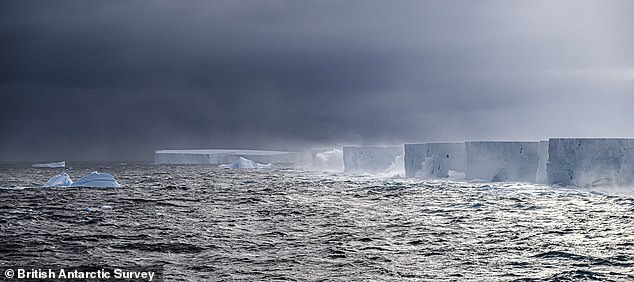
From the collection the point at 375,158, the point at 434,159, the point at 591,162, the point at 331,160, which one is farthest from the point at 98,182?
the point at 331,160

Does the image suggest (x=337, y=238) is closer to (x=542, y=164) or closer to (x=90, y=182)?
(x=542, y=164)

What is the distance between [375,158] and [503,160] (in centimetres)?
1506

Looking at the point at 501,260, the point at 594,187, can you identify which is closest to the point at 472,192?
the point at 594,187

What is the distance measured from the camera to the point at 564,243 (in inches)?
356

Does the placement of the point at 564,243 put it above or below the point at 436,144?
below

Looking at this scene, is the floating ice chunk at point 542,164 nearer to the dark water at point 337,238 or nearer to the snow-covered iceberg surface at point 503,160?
the snow-covered iceberg surface at point 503,160

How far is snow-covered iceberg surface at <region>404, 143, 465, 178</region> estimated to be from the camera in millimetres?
28406

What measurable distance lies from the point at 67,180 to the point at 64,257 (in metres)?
18.7

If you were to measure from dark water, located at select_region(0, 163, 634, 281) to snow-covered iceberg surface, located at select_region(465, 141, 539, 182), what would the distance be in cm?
727

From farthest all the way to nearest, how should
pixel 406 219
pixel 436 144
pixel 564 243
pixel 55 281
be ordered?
pixel 436 144 < pixel 406 219 < pixel 564 243 < pixel 55 281

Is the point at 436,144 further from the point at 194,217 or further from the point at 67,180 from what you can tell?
the point at 194,217

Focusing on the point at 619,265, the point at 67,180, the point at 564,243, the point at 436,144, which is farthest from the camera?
the point at 436,144

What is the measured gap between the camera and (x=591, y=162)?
19797mm

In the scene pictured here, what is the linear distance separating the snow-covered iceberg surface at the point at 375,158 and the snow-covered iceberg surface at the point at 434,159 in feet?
22.2
